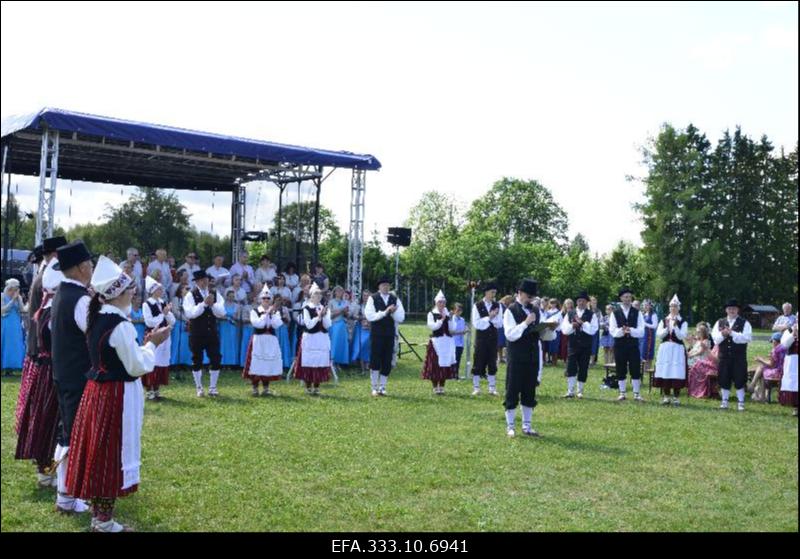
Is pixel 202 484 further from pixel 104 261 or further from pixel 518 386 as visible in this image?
pixel 518 386

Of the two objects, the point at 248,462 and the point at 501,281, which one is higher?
the point at 501,281

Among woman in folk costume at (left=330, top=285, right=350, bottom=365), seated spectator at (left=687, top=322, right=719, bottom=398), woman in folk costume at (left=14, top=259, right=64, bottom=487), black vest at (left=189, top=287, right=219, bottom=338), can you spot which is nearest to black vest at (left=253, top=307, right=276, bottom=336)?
black vest at (left=189, top=287, right=219, bottom=338)

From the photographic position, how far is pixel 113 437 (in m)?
4.90

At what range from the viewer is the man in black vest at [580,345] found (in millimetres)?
12766

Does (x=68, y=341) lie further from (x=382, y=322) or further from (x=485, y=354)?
(x=485, y=354)

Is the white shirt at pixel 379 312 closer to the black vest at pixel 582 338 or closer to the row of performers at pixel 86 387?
the black vest at pixel 582 338

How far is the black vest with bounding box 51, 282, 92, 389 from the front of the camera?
502 centimetres

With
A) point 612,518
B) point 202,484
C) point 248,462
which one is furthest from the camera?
point 248,462

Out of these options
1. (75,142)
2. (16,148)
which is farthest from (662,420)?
(16,148)

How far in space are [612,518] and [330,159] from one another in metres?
11.1

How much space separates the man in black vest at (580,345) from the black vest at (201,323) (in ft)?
18.8

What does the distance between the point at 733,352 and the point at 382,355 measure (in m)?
5.49

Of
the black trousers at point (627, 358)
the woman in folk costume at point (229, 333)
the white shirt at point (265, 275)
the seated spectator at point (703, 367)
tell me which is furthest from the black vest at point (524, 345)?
the white shirt at point (265, 275)

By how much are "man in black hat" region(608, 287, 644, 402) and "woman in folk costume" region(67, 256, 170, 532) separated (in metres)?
8.87
